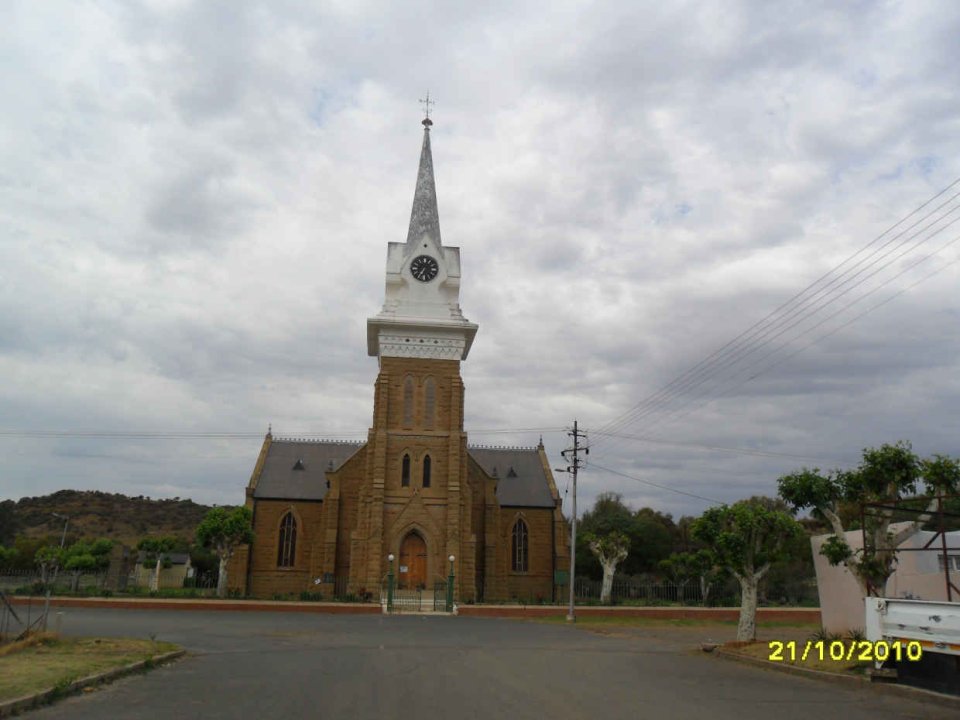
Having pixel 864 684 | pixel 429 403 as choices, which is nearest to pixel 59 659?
pixel 864 684

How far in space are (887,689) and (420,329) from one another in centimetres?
3572

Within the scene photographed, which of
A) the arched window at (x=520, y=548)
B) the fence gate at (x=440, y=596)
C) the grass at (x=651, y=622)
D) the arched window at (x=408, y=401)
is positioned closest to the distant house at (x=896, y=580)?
the grass at (x=651, y=622)

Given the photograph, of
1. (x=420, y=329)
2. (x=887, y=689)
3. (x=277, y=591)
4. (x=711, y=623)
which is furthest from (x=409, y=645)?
(x=277, y=591)

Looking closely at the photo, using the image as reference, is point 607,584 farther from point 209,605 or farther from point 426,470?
point 209,605

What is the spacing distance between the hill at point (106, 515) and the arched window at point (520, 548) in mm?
59470

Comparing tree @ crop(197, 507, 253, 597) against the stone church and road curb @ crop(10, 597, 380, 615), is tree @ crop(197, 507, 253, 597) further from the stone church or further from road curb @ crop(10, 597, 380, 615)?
the stone church

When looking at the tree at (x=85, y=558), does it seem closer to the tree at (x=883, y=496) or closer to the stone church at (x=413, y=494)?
the stone church at (x=413, y=494)

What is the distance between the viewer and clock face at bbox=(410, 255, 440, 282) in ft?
157

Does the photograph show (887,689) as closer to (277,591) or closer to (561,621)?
(561,621)

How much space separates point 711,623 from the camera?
33594 millimetres

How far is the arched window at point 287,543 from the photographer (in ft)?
164

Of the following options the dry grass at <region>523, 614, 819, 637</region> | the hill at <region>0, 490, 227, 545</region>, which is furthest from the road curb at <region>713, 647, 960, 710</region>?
the hill at <region>0, 490, 227, 545</region>
